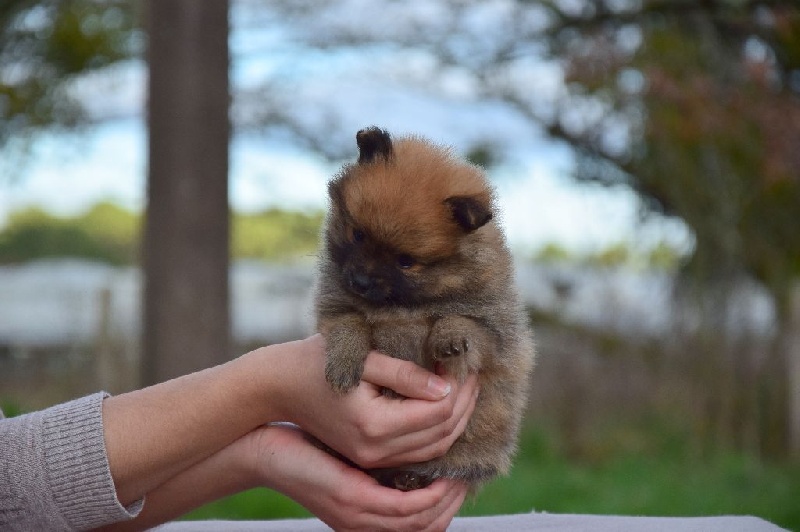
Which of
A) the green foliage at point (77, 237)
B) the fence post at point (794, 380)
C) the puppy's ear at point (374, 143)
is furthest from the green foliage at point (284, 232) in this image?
the fence post at point (794, 380)

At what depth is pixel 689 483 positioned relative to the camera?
23.8ft

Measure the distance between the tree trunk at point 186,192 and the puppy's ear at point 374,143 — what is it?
3220mm

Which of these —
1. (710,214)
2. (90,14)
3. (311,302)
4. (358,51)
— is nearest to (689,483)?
(710,214)

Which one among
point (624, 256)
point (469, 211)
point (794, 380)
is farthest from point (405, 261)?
point (794, 380)

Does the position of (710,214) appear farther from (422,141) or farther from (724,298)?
(422,141)

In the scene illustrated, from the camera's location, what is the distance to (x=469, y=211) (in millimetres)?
2539

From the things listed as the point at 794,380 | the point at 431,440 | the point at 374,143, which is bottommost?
the point at 794,380

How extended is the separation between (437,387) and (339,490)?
1.30 ft

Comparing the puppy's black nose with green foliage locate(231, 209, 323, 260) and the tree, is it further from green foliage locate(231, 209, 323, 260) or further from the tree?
the tree

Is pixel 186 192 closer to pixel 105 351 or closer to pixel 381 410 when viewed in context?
pixel 105 351

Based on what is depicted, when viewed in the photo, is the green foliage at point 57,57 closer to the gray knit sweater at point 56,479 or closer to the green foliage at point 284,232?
the green foliage at point 284,232

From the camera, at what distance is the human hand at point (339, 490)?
95.0 inches

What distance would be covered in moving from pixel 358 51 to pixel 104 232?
9268mm

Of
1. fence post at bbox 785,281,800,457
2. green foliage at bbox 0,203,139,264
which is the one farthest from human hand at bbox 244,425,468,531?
green foliage at bbox 0,203,139,264
